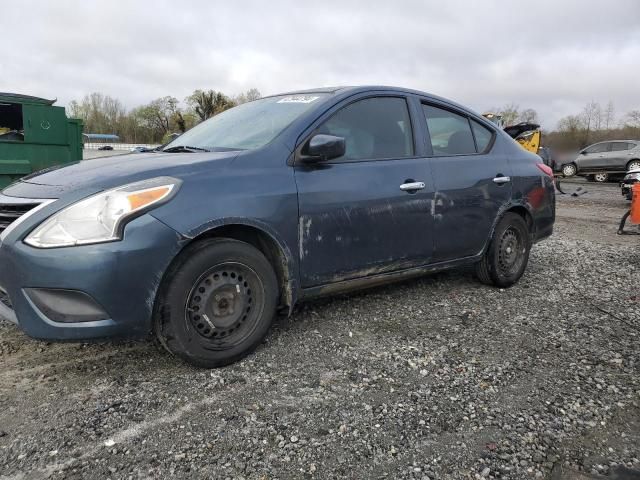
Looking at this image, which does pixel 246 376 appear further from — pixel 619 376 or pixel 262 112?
pixel 619 376

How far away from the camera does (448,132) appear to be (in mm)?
4125

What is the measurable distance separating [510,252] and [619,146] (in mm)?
18616

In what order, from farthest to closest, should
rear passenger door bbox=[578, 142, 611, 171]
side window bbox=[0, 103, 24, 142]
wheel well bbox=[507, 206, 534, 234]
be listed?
rear passenger door bbox=[578, 142, 611, 171] → side window bbox=[0, 103, 24, 142] → wheel well bbox=[507, 206, 534, 234]

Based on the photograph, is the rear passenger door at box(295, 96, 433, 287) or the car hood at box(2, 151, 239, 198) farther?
the rear passenger door at box(295, 96, 433, 287)

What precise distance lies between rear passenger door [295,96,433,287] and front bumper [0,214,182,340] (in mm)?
929

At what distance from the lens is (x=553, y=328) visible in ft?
11.9

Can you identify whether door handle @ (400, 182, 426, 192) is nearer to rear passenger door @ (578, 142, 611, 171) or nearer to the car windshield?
the car windshield

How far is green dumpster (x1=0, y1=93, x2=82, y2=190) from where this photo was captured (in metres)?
7.46

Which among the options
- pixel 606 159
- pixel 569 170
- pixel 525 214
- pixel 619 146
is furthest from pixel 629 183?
pixel 569 170

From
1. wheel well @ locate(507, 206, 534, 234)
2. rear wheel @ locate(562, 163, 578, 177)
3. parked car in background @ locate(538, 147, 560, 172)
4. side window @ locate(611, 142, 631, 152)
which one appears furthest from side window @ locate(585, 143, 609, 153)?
wheel well @ locate(507, 206, 534, 234)

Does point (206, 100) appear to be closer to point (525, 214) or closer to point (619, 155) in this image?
point (619, 155)

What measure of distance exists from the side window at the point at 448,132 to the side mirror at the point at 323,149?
1147 mm

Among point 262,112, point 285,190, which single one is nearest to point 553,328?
point 285,190

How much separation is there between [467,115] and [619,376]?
2.45 m
